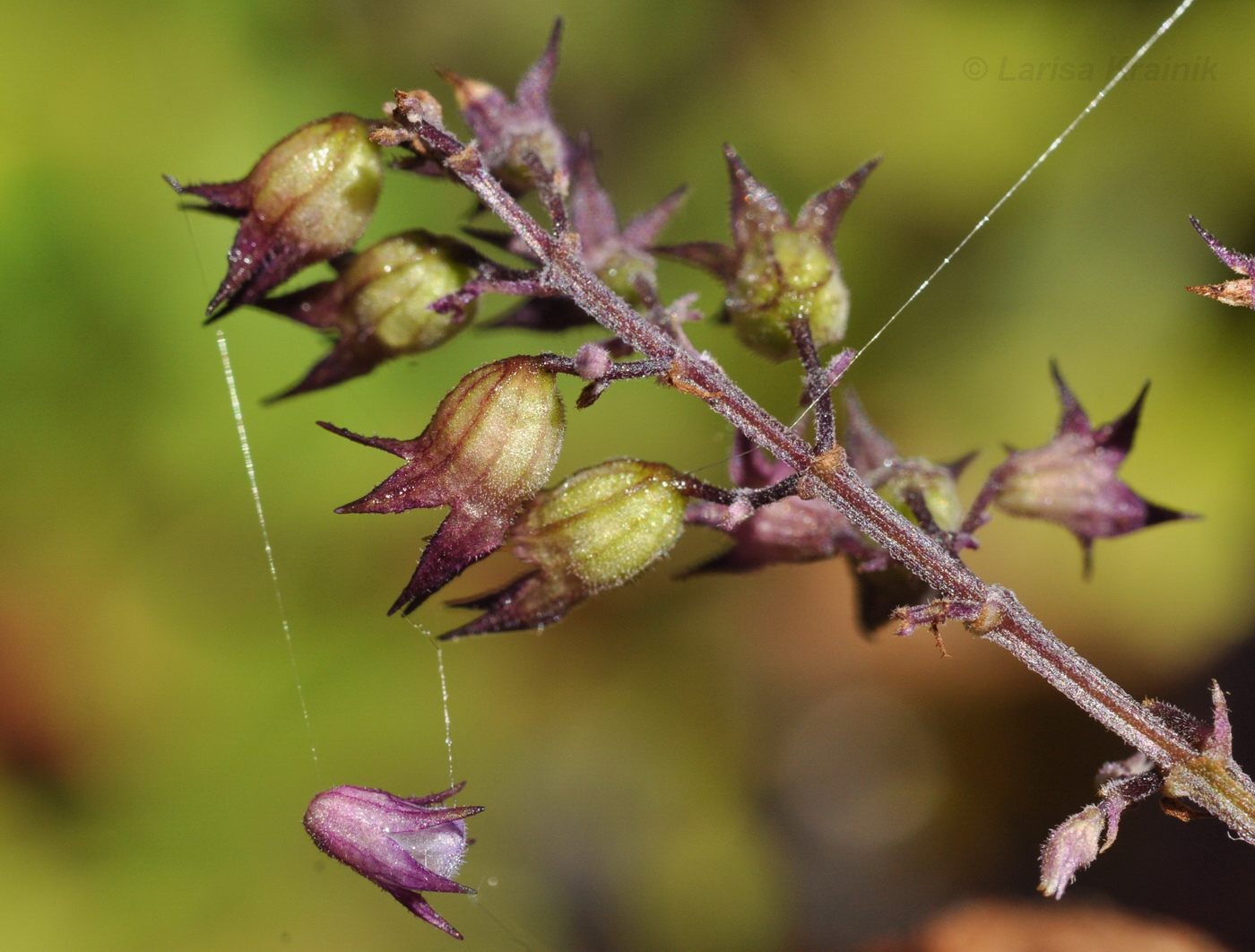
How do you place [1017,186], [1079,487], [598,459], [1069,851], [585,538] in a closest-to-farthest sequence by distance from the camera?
[1069,851] → [585,538] → [1079,487] → [1017,186] → [598,459]

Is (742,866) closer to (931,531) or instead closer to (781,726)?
(781,726)

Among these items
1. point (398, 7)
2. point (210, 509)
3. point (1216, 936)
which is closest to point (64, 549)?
point (210, 509)

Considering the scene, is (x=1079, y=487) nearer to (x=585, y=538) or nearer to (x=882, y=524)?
(x=882, y=524)

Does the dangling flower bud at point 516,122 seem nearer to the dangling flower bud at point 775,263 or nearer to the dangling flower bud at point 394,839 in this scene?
the dangling flower bud at point 775,263

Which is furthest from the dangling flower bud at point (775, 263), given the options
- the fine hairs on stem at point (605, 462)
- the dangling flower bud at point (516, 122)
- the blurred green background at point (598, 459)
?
the blurred green background at point (598, 459)

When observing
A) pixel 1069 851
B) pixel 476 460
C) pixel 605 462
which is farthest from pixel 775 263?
pixel 1069 851

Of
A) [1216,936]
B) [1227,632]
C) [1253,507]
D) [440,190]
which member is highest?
[1253,507]

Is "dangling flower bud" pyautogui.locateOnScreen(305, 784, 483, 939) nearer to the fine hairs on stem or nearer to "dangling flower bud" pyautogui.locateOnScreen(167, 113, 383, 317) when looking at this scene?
the fine hairs on stem
